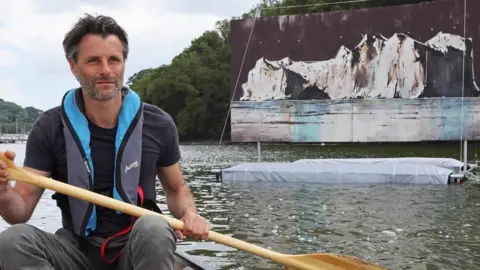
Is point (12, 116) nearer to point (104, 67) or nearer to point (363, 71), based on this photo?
point (363, 71)

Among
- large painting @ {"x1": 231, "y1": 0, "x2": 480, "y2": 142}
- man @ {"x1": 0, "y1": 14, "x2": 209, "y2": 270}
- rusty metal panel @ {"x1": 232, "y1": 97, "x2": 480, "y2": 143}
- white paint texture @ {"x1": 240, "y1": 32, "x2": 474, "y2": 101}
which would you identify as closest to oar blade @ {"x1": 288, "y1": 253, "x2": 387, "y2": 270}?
man @ {"x1": 0, "y1": 14, "x2": 209, "y2": 270}

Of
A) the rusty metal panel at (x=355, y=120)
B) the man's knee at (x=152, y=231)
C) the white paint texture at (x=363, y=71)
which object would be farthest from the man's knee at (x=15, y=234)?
the white paint texture at (x=363, y=71)

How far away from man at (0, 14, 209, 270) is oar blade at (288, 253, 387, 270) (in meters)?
0.93

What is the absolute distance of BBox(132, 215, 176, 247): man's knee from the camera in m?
2.29

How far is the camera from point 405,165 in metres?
15.2

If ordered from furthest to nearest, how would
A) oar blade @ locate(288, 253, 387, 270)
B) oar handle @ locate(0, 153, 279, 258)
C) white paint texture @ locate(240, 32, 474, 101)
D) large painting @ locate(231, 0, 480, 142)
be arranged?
white paint texture @ locate(240, 32, 474, 101) → large painting @ locate(231, 0, 480, 142) → oar blade @ locate(288, 253, 387, 270) → oar handle @ locate(0, 153, 279, 258)

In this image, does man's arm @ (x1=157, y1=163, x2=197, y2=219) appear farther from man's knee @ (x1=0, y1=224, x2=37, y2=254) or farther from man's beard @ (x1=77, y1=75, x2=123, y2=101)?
man's knee @ (x1=0, y1=224, x2=37, y2=254)

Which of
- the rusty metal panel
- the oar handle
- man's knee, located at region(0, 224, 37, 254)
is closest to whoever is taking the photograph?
man's knee, located at region(0, 224, 37, 254)

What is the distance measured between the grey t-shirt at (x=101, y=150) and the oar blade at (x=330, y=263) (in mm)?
1134

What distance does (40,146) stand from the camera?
99.5 inches

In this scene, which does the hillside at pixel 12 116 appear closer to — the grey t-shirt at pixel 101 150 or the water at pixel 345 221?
the water at pixel 345 221

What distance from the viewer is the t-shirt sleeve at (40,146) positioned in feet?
8.27

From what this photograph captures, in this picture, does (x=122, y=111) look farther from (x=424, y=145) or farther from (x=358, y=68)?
(x=424, y=145)

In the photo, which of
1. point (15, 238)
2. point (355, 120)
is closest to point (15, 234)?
point (15, 238)
